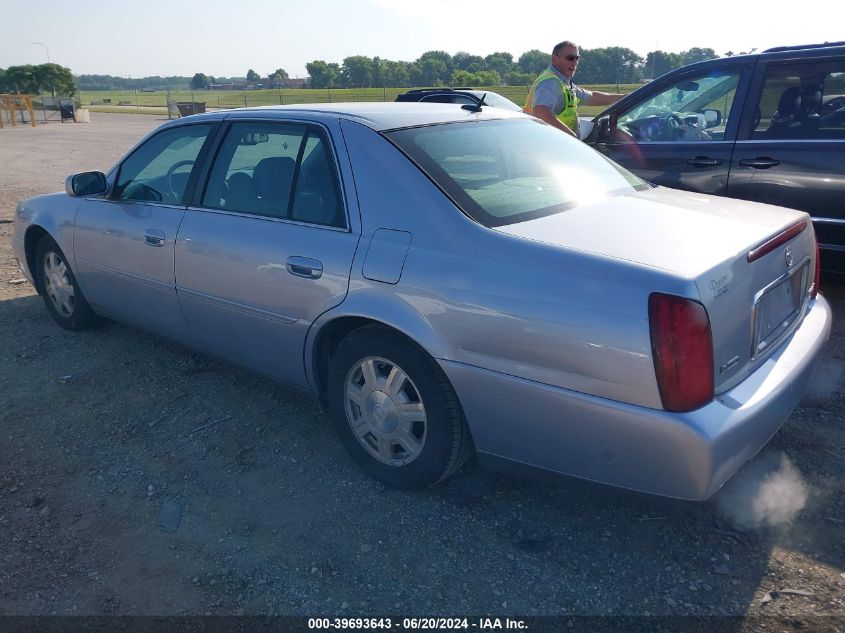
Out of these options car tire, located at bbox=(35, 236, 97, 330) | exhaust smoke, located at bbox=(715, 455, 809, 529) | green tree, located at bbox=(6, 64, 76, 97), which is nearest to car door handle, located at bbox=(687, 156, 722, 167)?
exhaust smoke, located at bbox=(715, 455, 809, 529)

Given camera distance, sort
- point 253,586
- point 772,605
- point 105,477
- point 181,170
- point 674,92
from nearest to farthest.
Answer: point 772,605 < point 253,586 < point 105,477 < point 181,170 < point 674,92

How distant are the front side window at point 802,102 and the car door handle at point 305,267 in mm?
3548

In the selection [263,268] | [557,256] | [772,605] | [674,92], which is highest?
[674,92]

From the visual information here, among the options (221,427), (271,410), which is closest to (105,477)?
(221,427)

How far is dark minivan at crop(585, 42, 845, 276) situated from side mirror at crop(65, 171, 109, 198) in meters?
3.94

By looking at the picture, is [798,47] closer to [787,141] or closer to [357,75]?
[787,141]

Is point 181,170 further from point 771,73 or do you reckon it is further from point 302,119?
point 771,73

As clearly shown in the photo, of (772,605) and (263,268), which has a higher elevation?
(263,268)

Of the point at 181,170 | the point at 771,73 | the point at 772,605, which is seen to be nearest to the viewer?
the point at 772,605

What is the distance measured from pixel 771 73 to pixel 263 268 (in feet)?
12.8

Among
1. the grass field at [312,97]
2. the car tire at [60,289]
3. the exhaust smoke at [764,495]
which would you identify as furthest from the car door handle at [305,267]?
the grass field at [312,97]

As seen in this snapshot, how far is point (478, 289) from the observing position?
2.47m

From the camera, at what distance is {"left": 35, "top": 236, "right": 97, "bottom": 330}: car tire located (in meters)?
4.80

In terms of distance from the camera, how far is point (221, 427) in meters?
3.66
